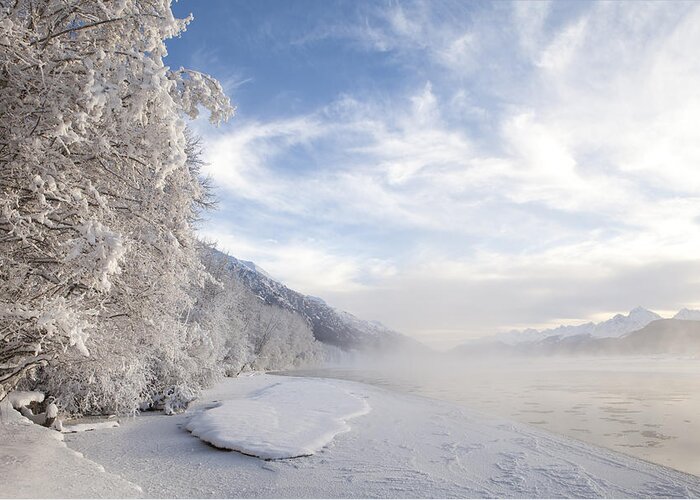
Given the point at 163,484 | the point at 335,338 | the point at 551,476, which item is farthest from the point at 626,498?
the point at 335,338

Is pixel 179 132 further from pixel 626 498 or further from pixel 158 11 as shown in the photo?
pixel 626 498

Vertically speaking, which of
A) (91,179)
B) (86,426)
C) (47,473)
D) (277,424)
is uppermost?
(91,179)

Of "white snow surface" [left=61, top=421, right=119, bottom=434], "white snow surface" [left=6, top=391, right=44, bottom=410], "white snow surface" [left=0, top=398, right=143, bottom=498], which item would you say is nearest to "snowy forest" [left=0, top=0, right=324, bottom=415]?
"white snow surface" [left=0, top=398, right=143, bottom=498]

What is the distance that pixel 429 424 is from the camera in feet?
55.1

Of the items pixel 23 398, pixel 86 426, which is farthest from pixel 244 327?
pixel 23 398

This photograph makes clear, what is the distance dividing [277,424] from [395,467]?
541cm

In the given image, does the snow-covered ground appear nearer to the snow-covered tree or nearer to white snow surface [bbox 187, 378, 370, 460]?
white snow surface [bbox 187, 378, 370, 460]

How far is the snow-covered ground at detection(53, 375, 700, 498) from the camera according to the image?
Answer: 9391 mm

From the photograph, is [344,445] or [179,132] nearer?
[179,132]

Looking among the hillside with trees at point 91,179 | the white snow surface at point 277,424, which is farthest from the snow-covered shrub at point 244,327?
the white snow surface at point 277,424

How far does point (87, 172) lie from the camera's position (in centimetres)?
676

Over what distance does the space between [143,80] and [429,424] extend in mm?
14939

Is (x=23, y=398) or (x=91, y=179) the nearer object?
(x=91, y=179)

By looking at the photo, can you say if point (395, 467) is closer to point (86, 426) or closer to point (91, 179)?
point (91, 179)
